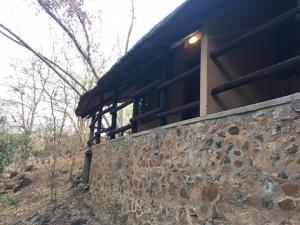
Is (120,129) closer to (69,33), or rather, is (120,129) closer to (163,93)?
(163,93)

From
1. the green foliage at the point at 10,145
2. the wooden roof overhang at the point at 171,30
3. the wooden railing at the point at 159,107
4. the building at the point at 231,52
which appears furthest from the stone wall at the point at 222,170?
the green foliage at the point at 10,145

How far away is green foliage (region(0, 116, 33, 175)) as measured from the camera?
14.4 m

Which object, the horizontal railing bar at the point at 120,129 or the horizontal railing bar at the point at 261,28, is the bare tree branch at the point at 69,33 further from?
the horizontal railing bar at the point at 261,28

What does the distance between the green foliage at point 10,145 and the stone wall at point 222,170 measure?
960 centimetres

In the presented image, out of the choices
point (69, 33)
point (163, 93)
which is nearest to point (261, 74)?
point (163, 93)

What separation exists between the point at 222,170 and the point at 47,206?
287 inches

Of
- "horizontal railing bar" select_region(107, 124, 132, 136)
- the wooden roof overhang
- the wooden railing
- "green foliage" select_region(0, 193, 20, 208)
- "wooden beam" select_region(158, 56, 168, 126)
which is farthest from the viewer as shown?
"green foliage" select_region(0, 193, 20, 208)

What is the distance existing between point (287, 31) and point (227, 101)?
1845 mm

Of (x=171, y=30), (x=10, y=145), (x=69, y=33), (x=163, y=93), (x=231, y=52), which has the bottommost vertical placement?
(x=10, y=145)

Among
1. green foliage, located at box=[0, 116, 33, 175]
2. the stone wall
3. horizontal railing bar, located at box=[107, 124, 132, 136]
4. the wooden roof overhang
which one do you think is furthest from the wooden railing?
green foliage, located at box=[0, 116, 33, 175]

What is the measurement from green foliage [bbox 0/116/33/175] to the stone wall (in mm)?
9600

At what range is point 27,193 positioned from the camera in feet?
41.4

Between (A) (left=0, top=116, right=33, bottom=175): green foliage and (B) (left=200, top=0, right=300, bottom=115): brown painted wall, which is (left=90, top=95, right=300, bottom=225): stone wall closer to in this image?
(B) (left=200, top=0, right=300, bottom=115): brown painted wall

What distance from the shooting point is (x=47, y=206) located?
32.4 feet
